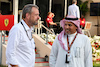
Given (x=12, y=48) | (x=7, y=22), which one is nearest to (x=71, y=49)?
(x=12, y=48)

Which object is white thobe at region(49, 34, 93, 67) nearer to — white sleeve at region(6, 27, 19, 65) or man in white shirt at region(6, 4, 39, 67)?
man in white shirt at region(6, 4, 39, 67)

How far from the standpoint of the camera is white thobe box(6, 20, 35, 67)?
13.9ft

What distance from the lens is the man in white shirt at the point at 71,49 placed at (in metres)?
5.11

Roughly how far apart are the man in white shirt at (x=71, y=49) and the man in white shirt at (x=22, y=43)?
0.78m

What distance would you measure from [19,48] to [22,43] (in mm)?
77

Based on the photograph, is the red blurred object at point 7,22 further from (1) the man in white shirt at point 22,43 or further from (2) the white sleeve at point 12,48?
(2) the white sleeve at point 12,48

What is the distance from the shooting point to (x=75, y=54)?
16.8ft

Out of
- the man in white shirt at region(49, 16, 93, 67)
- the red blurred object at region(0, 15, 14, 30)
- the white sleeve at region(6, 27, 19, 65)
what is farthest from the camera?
the red blurred object at region(0, 15, 14, 30)

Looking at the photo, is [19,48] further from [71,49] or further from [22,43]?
[71,49]

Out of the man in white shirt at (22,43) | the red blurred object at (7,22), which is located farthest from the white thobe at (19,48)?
the red blurred object at (7,22)

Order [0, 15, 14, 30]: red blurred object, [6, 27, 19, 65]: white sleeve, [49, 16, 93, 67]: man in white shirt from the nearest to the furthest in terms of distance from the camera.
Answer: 1. [6, 27, 19, 65]: white sleeve
2. [49, 16, 93, 67]: man in white shirt
3. [0, 15, 14, 30]: red blurred object

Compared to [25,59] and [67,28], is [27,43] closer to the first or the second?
[25,59]

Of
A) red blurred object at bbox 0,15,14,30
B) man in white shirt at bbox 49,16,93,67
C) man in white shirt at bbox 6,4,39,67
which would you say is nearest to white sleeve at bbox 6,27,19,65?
man in white shirt at bbox 6,4,39,67

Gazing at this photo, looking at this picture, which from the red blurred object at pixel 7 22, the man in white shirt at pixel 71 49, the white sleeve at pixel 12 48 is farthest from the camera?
the red blurred object at pixel 7 22
